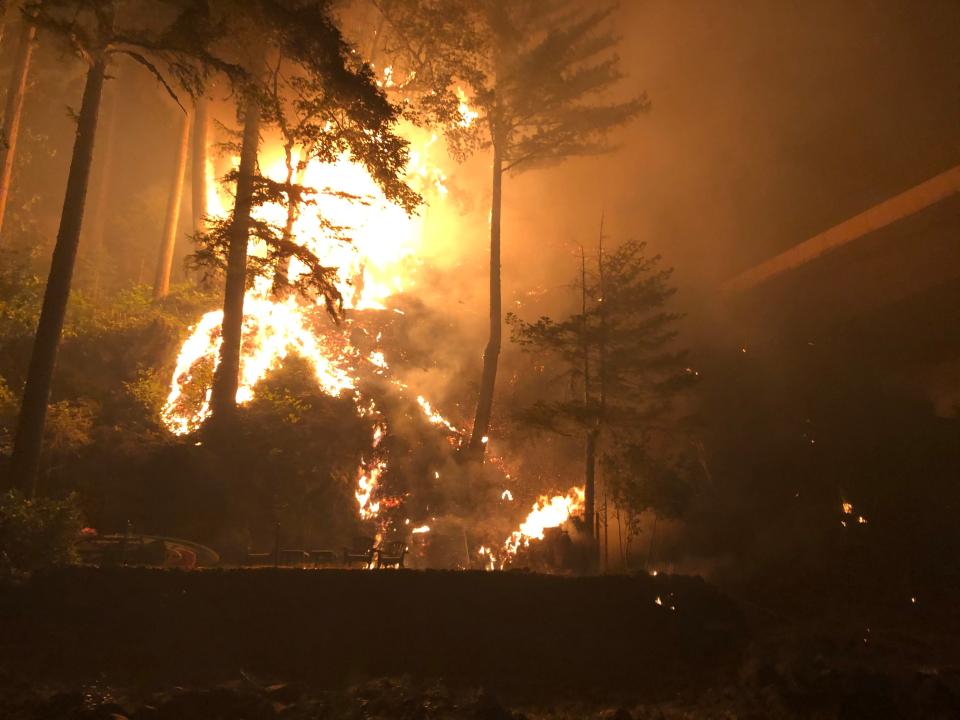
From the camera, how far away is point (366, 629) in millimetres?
12742

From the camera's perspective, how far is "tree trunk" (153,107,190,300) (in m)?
28.9

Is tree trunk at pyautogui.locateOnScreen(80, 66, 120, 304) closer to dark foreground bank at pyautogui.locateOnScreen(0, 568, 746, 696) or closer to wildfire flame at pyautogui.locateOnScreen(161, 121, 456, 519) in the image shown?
wildfire flame at pyautogui.locateOnScreen(161, 121, 456, 519)

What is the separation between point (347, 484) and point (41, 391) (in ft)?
32.1

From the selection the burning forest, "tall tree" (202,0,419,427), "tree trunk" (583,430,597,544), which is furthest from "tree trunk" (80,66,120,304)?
"tree trunk" (583,430,597,544)

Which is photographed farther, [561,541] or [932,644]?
[561,541]

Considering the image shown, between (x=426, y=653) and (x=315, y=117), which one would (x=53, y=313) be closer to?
(x=315, y=117)

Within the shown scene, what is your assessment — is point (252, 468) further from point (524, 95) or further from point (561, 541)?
point (524, 95)

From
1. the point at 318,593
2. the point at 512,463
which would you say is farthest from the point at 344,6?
A: the point at 318,593

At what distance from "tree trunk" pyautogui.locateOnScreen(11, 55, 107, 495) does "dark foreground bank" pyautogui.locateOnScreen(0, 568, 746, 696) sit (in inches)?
126

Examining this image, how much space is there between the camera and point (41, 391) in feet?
46.4

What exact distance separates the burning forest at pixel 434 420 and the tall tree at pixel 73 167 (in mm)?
92

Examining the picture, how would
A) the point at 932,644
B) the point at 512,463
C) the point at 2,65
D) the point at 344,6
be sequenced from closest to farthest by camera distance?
the point at 932,644 → the point at 344,6 → the point at 512,463 → the point at 2,65

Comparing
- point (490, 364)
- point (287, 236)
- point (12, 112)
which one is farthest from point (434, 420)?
point (12, 112)

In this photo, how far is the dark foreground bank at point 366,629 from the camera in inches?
451
